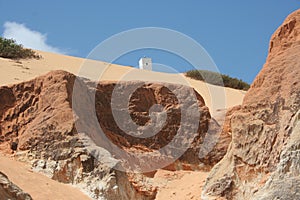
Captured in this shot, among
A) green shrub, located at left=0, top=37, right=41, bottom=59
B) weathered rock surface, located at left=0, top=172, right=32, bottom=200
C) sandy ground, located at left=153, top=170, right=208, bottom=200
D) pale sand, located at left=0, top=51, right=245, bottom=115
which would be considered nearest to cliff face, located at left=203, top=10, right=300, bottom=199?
sandy ground, located at left=153, top=170, right=208, bottom=200

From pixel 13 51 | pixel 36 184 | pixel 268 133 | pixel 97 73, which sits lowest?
pixel 36 184

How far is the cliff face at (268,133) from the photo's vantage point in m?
12.7

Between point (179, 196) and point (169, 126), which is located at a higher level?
point (169, 126)

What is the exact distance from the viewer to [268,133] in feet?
44.9

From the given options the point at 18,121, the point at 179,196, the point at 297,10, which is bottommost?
the point at 179,196

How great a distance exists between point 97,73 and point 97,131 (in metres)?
12.6

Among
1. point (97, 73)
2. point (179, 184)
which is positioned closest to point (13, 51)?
point (97, 73)

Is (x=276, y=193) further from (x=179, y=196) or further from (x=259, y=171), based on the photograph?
(x=179, y=196)

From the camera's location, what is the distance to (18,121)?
54.8 ft

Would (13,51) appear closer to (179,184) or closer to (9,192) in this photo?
(179,184)

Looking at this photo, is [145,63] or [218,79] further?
[218,79]

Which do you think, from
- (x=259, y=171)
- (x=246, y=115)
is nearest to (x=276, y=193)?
(x=259, y=171)

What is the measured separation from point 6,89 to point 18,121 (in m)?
1.27

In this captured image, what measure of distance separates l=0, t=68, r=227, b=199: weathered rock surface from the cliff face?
2462mm
